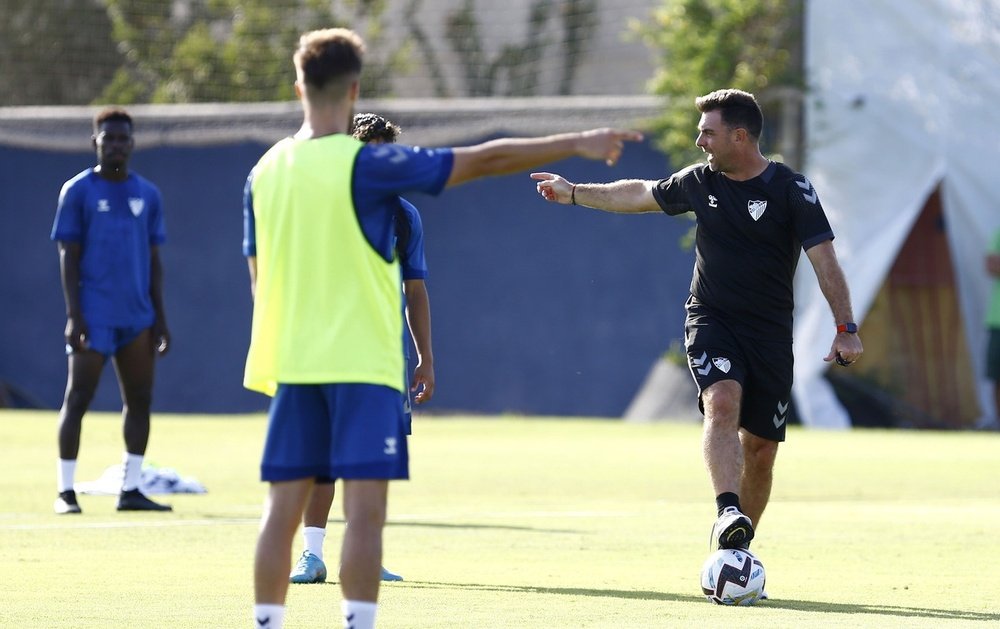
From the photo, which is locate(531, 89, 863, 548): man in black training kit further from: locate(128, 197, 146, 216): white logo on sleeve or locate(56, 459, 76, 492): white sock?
locate(56, 459, 76, 492): white sock

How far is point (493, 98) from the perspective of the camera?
26.4 metres

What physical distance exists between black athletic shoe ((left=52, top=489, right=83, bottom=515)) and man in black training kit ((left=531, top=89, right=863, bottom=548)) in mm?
4411

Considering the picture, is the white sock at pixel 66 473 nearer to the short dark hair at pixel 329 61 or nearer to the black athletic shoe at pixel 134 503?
the black athletic shoe at pixel 134 503

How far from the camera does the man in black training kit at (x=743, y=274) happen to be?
7.98m

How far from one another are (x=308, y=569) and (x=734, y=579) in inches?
74.1

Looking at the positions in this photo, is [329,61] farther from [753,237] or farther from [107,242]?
[107,242]

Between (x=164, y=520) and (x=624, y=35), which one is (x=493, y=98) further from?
(x=164, y=520)

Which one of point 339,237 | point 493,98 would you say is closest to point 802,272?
point 493,98

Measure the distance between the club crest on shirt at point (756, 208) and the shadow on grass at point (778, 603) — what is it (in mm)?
1691

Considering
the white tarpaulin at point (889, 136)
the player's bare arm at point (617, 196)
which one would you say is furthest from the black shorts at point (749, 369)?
the white tarpaulin at point (889, 136)

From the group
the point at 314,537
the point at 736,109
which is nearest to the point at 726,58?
the point at 736,109

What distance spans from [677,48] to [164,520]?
1384cm

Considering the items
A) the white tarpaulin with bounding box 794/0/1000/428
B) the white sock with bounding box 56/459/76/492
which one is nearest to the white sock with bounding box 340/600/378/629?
the white sock with bounding box 56/459/76/492

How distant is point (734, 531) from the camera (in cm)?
755
